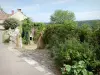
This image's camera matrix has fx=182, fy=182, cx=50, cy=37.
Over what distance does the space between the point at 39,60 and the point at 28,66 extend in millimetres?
1211

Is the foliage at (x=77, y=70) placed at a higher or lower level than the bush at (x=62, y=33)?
lower

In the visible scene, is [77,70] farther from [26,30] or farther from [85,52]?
[26,30]

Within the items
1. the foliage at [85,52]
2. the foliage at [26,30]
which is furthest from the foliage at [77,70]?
the foliage at [26,30]

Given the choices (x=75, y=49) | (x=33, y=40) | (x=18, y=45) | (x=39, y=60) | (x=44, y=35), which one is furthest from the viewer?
(x=33, y=40)

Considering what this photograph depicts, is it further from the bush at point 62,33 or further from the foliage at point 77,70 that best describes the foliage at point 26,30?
the foliage at point 77,70

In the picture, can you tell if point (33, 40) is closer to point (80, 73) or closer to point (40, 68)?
point (40, 68)

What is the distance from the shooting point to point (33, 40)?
21.0 m

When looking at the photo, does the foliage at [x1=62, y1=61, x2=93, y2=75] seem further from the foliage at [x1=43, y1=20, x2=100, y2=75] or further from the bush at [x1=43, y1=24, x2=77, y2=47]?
the bush at [x1=43, y1=24, x2=77, y2=47]

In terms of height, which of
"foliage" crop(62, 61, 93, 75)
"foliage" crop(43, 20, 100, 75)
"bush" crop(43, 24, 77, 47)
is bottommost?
"foliage" crop(62, 61, 93, 75)

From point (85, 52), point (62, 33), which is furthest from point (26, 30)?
point (85, 52)

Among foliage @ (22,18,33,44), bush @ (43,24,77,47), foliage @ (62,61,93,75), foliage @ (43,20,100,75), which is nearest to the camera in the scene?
foliage @ (62,61,93,75)

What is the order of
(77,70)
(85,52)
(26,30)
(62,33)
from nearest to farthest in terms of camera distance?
(77,70) → (85,52) → (62,33) → (26,30)

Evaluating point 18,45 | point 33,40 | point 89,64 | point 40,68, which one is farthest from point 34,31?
point 89,64

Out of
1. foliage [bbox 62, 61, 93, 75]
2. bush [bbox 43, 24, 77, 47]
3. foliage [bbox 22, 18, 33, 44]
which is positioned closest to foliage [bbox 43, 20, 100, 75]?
foliage [bbox 62, 61, 93, 75]
